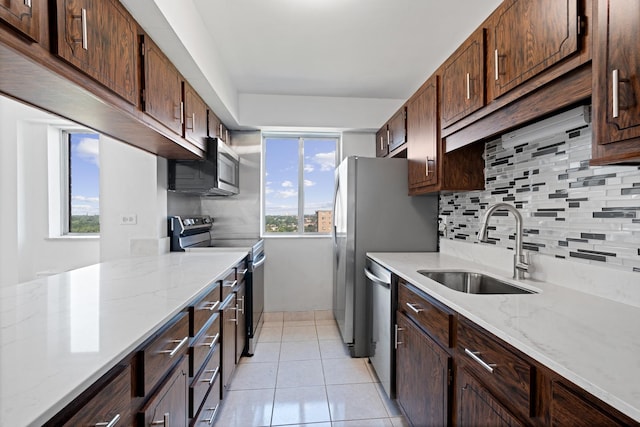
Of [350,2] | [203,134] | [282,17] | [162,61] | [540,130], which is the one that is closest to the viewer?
[540,130]

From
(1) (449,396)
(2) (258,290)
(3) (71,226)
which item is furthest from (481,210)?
(3) (71,226)

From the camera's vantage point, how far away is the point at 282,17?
80.7 inches

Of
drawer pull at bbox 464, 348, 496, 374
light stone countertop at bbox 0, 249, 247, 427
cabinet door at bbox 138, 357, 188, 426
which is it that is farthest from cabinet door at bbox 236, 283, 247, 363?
drawer pull at bbox 464, 348, 496, 374

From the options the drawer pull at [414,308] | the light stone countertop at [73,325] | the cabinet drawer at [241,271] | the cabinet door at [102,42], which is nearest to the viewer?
the light stone countertop at [73,325]

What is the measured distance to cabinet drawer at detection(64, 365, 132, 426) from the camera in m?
0.65

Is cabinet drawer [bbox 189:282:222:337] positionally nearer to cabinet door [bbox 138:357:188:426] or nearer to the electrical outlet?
cabinet door [bbox 138:357:188:426]

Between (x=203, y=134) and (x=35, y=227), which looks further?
(x=35, y=227)

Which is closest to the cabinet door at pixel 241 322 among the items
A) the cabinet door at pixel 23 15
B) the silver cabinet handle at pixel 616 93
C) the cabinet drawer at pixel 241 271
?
the cabinet drawer at pixel 241 271

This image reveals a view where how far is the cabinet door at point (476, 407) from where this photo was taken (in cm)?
91

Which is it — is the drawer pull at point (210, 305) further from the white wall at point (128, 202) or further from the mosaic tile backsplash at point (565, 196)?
the mosaic tile backsplash at point (565, 196)

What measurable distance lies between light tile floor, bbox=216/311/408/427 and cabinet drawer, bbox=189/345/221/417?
384mm

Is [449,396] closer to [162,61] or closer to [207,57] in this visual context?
[162,61]

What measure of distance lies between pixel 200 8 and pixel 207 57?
30cm

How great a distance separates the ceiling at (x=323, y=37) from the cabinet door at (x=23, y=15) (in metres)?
0.54
